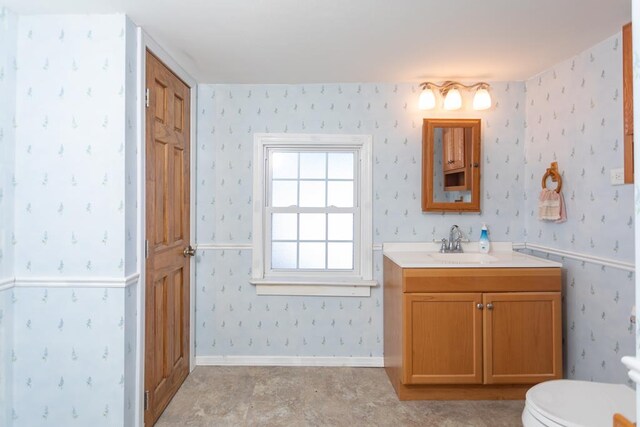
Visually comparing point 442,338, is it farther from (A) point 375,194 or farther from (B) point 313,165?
(B) point 313,165

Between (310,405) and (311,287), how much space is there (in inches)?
33.2

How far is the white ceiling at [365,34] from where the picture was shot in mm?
1870

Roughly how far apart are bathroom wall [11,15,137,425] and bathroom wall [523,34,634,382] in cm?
258

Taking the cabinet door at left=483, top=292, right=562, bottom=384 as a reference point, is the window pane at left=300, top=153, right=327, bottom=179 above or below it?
above

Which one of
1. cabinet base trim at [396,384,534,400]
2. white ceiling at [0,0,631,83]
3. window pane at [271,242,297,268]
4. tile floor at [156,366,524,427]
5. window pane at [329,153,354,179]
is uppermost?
white ceiling at [0,0,631,83]

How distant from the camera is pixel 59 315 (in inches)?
76.4

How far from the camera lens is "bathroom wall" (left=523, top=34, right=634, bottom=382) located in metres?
2.15

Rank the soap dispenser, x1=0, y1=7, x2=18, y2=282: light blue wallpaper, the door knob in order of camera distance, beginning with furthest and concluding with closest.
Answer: the soap dispenser, the door knob, x1=0, y1=7, x2=18, y2=282: light blue wallpaper

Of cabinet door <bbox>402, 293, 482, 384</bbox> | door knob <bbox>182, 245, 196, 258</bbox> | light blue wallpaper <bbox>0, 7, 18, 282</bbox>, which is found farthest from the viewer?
door knob <bbox>182, 245, 196, 258</bbox>

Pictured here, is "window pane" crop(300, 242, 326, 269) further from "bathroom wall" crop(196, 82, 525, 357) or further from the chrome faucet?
the chrome faucet

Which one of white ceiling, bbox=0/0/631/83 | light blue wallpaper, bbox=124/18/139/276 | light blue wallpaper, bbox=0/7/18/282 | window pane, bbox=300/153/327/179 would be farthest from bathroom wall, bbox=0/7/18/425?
window pane, bbox=300/153/327/179

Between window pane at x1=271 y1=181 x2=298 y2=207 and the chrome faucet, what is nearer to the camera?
the chrome faucet

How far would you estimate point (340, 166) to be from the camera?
3129mm

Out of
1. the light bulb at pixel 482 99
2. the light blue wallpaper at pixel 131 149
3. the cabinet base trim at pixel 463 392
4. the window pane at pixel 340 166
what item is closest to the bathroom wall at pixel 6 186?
the light blue wallpaper at pixel 131 149
